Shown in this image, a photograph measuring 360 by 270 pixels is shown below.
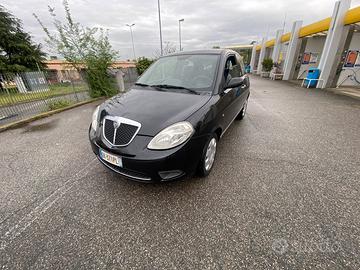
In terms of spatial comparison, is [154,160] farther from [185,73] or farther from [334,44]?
[334,44]

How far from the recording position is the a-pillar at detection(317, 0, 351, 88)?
8.83 m

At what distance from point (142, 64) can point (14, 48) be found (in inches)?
785

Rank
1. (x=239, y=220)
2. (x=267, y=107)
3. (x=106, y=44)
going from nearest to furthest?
(x=239, y=220) < (x=267, y=107) < (x=106, y=44)

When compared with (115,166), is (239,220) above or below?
below

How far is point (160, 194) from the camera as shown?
7.33 feet

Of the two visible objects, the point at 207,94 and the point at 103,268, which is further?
the point at 207,94

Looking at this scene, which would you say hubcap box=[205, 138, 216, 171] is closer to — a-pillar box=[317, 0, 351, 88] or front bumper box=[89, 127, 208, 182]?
front bumper box=[89, 127, 208, 182]

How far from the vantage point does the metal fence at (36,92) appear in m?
5.51

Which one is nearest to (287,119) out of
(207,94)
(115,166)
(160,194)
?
(207,94)

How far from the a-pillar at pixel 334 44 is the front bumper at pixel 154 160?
477 inches

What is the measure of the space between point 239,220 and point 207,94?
1.62 meters

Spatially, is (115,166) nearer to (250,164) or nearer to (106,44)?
(250,164)

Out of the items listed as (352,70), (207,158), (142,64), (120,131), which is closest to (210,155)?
(207,158)

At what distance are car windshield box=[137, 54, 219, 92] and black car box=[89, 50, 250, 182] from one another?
2cm
